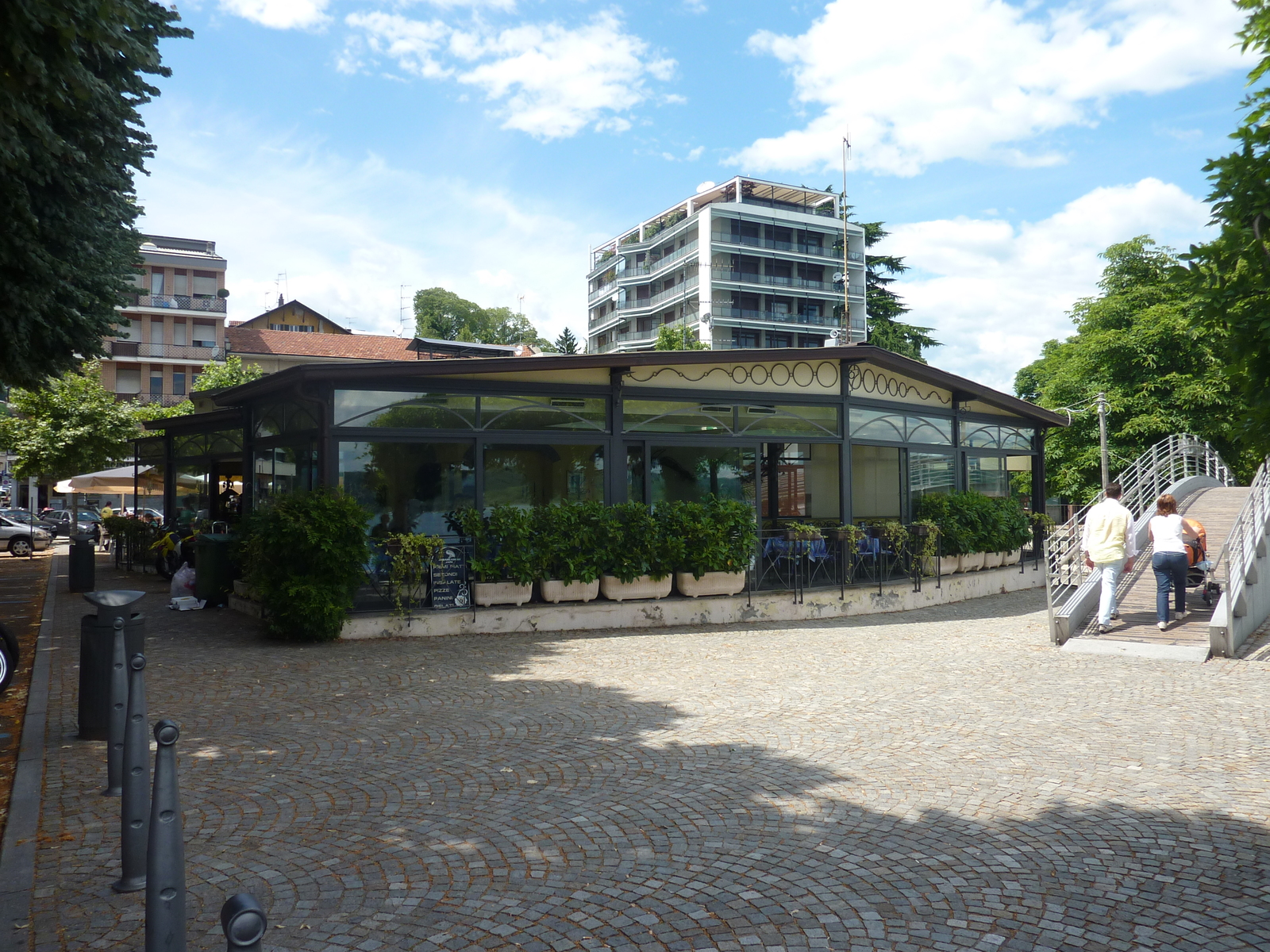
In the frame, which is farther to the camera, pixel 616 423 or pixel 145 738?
pixel 616 423

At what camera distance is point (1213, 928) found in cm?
365

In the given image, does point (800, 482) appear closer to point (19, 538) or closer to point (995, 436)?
point (995, 436)

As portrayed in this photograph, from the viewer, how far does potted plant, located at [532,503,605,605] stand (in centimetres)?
1186

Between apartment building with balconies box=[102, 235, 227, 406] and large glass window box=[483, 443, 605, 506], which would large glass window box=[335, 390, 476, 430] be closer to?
large glass window box=[483, 443, 605, 506]

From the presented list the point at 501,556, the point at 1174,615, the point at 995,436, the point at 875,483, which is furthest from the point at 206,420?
the point at 1174,615

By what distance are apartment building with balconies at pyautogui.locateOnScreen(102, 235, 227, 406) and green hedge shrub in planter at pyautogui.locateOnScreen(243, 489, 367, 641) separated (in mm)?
51709

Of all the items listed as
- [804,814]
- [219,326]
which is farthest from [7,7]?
[219,326]

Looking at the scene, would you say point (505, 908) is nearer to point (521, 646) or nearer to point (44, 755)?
point (44, 755)

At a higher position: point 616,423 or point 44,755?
point 616,423

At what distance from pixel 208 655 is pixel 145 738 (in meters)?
6.31

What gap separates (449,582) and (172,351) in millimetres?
54457

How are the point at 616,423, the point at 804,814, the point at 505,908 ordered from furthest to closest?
the point at 616,423, the point at 804,814, the point at 505,908

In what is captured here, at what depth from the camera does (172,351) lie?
57906mm

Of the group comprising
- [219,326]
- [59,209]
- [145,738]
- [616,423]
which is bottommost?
[145,738]
